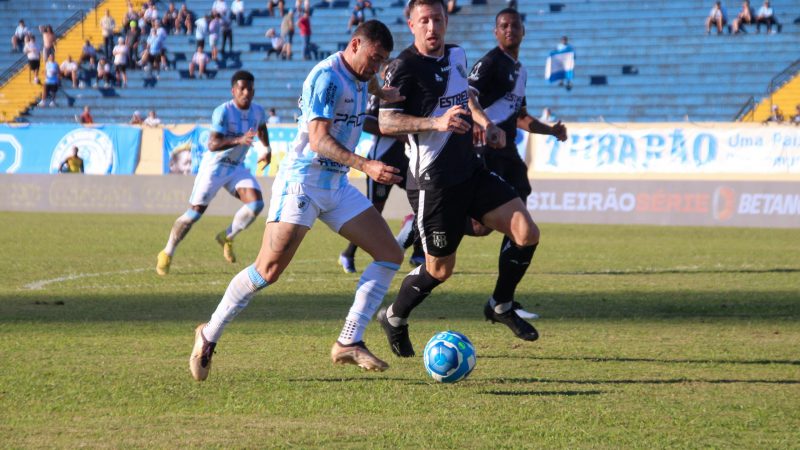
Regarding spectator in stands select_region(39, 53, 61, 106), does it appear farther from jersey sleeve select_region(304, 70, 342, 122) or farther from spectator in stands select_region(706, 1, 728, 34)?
jersey sleeve select_region(304, 70, 342, 122)

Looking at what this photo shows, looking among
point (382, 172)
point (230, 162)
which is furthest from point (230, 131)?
point (382, 172)

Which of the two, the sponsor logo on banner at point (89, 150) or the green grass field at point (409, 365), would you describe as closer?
the green grass field at point (409, 365)

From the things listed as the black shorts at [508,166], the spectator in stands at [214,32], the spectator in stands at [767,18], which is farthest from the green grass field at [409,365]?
the spectator in stands at [214,32]

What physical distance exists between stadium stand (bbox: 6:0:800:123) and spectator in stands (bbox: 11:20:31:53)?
13.1 ft

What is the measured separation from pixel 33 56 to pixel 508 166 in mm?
33455

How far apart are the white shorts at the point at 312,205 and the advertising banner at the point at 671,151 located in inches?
792

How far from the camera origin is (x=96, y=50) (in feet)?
137

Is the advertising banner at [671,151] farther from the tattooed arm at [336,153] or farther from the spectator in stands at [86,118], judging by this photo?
the tattooed arm at [336,153]

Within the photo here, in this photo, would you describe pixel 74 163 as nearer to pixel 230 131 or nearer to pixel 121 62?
pixel 121 62

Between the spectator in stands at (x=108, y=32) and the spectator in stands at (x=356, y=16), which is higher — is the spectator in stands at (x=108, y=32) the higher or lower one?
the lower one

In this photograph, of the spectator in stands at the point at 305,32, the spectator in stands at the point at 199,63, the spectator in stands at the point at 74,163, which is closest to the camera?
the spectator in stands at the point at 74,163

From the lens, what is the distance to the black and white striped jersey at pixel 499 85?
9.91m

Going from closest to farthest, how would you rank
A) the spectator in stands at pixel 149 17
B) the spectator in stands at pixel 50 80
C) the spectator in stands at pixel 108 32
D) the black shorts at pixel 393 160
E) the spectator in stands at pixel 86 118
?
1. the black shorts at pixel 393 160
2. the spectator in stands at pixel 86 118
3. the spectator in stands at pixel 50 80
4. the spectator in stands at pixel 108 32
5. the spectator in stands at pixel 149 17

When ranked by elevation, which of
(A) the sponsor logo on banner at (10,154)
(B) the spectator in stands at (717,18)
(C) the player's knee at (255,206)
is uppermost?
(B) the spectator in stands at (717,18)
